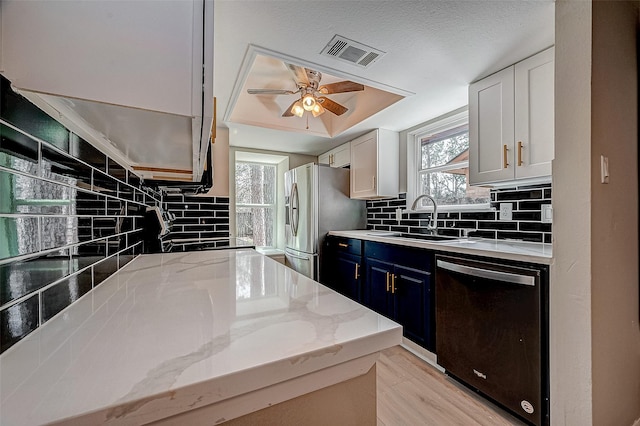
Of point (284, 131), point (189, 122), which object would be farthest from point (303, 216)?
point (189, 122)

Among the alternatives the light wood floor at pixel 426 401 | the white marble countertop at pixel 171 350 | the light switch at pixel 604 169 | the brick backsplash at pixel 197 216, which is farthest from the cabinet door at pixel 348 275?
the white marble countertop at pixel 171 350

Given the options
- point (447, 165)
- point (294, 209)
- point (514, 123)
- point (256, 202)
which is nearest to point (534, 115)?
point (514, 123)

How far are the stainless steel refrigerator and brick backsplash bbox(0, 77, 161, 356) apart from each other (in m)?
2.37

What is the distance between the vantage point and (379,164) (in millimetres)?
3049

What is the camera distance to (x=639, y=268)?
145 centimetres

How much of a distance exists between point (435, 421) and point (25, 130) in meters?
1.93

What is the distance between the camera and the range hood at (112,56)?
44 cm

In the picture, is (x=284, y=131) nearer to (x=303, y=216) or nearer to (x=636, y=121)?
(x=303, y=216)

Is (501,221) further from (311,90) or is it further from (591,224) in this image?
(311,90)

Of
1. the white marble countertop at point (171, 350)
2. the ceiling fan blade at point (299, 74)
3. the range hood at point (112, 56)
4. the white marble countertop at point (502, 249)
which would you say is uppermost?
the ceiling fan blade at point (299, 74)

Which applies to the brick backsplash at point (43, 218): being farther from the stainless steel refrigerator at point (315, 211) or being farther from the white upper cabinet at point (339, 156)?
the white upper cabinet at point (339, 156)

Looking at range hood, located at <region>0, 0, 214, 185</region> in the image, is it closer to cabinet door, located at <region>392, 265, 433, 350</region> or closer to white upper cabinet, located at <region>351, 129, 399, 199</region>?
cabinet door, located at <region>392, 265, 433, 350</region>

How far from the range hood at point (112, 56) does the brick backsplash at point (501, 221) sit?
7.19 feet

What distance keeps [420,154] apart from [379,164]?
0.45 metres
